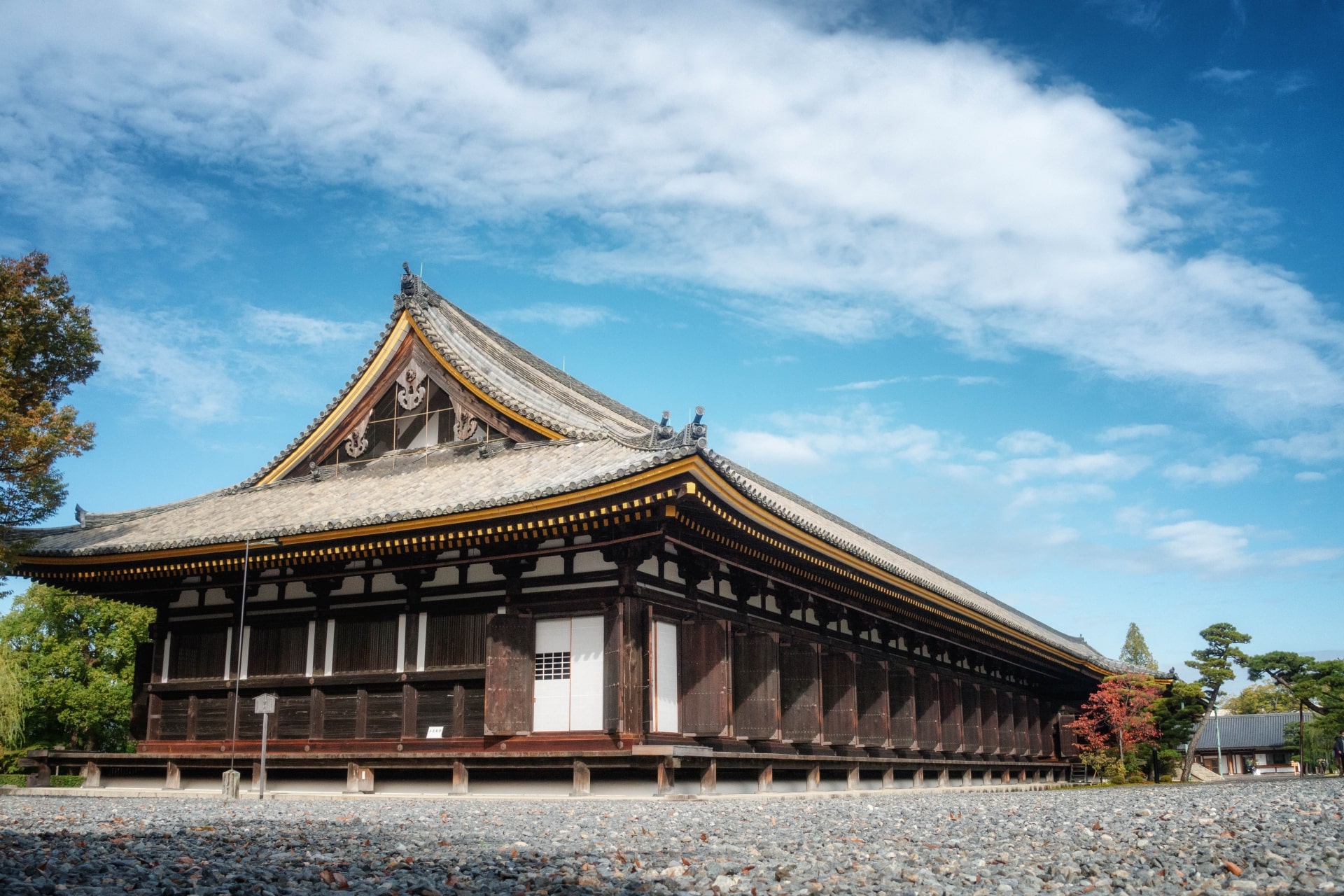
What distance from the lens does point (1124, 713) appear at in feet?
121

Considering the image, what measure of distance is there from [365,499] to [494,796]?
625 centimetres

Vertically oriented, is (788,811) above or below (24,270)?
below

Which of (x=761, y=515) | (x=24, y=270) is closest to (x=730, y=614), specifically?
(x=761, y=515)

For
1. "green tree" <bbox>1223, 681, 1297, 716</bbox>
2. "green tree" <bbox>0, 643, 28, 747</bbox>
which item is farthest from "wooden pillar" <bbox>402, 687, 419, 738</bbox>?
"green tree" <bbox>1223, 681, 1297, 716</bbox>

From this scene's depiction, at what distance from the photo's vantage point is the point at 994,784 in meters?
32.3

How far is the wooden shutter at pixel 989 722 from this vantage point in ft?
108

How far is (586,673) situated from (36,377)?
14177 mm

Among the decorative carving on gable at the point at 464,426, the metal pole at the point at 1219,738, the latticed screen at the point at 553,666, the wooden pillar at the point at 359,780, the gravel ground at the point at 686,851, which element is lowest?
the metal pole at the point at 1219,738

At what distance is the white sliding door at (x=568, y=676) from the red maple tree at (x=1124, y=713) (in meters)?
25.7

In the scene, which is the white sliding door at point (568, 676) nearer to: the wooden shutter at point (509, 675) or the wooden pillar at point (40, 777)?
the wooden shutter at point (509, 675)

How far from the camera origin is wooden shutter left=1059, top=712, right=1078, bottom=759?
4041cm

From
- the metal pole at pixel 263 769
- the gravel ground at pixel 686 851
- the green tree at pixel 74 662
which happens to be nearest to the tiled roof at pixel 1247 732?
the green tree at pixel 74 662

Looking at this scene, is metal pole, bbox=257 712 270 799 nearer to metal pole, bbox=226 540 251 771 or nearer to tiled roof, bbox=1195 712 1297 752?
metal pole, bbox=226 540 251 771

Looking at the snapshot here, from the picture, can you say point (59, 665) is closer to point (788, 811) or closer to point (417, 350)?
point (417, 350)
